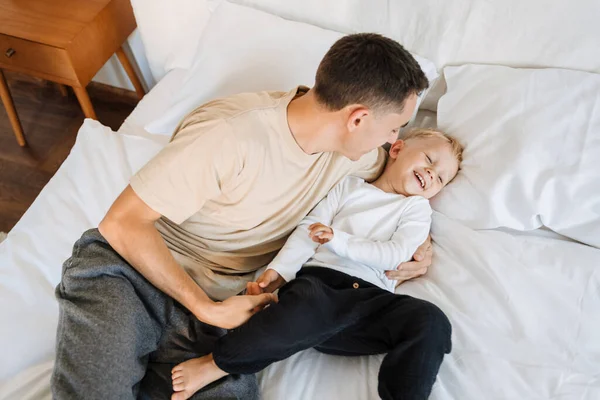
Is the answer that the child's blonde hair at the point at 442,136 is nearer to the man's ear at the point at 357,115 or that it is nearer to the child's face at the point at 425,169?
the child's face at the point at 425,169

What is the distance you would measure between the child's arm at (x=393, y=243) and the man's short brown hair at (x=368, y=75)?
0.33 meters

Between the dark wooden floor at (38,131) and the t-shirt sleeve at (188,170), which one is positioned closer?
the t-shirt sleeve at (188,170)

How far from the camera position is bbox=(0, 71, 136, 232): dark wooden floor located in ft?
6.82

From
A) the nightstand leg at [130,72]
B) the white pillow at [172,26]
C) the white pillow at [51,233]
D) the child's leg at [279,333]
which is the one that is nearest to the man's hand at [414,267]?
the child's leg at [279,333]

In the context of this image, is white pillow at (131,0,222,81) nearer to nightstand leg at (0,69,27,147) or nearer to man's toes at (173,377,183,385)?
nightstand leg at (0,69,27,147)

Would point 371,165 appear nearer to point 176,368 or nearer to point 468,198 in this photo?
point 468,198

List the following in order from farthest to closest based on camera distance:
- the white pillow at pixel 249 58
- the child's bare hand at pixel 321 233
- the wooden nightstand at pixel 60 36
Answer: the wooden nightstand at pixel 60 36 < the white pillow at pixel 249 58 < the child's bare hand at pixel 321 233

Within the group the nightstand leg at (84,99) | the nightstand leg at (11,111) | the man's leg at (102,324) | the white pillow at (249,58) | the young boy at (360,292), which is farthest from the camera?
the nightstand leg at (11,111)

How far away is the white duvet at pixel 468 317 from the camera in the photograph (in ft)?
3.60

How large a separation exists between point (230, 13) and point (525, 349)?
1269mm

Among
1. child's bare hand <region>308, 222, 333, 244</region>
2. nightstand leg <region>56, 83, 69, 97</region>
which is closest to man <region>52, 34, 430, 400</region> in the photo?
child's bare hand <region>308, 222, 333, 244</region>

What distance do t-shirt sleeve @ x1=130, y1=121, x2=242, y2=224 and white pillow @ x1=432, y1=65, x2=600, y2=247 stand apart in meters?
0.65

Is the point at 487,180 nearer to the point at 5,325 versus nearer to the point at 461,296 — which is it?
the point at 461,296

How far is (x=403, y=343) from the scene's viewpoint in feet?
3.61
